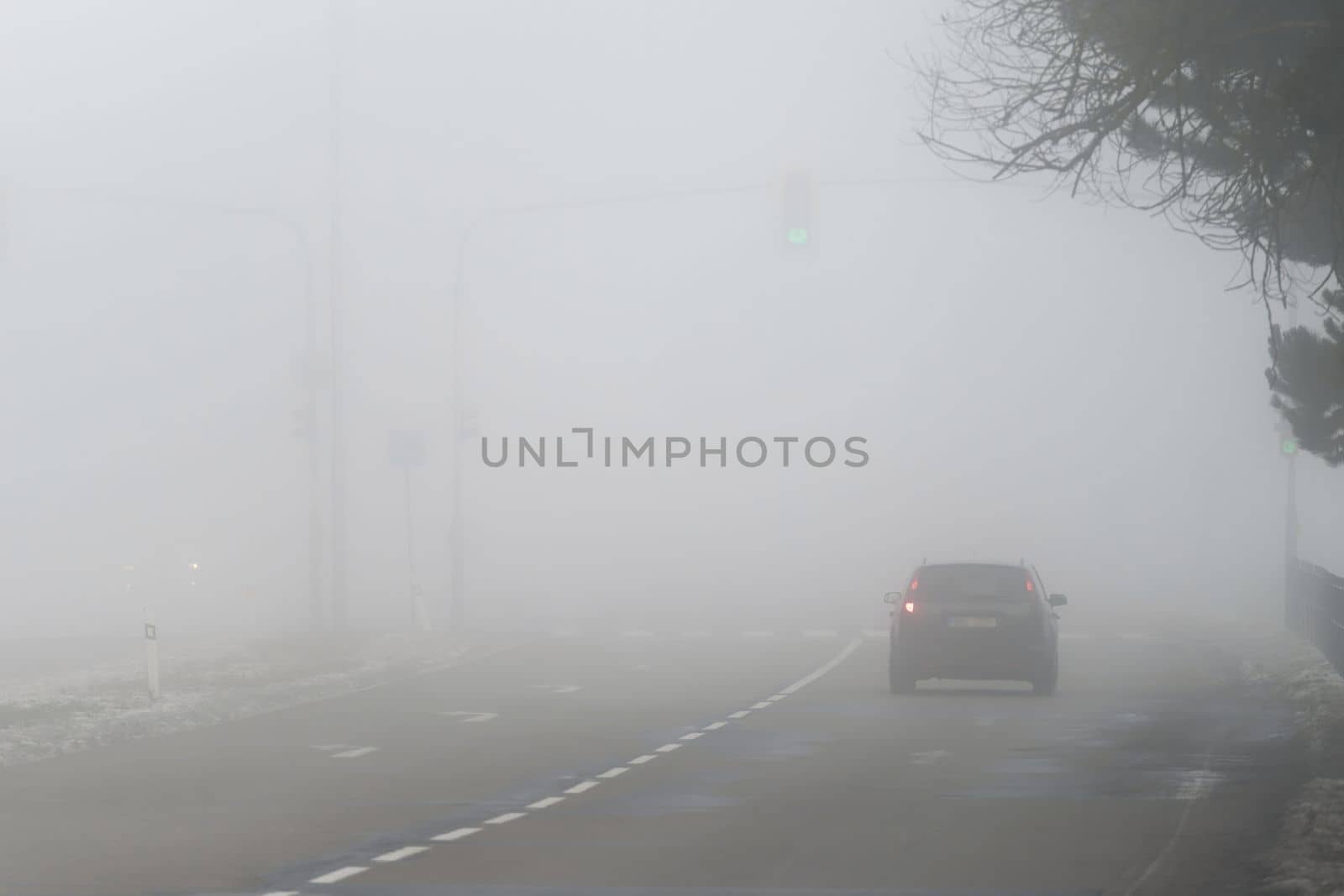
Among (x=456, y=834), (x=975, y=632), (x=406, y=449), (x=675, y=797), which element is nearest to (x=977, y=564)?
(x=975, y=632)

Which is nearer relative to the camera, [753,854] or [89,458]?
[753,854]

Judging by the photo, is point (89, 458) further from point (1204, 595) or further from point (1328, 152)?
point (1328, 152)

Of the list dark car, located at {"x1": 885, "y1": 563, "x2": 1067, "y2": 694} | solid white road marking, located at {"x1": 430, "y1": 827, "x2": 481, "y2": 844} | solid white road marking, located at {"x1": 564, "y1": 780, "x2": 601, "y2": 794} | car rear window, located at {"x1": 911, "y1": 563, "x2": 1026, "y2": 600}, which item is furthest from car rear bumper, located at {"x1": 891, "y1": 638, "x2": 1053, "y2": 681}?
solid white road marking, located at {"x1": 430, "y1": 827, "x2": 481, "y2": 844}

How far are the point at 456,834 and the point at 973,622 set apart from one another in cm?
1430

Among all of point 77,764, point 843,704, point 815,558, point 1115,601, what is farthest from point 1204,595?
point 77,764

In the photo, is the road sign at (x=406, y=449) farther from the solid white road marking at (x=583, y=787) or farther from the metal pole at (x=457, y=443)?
the solid white road marking at (x=583, y=787)

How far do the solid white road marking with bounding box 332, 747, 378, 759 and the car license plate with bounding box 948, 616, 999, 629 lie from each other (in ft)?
29.6

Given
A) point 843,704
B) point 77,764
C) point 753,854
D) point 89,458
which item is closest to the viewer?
point 753,854

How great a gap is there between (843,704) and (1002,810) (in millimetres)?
10810

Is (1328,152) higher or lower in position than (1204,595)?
higher

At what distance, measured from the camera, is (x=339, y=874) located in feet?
40.1

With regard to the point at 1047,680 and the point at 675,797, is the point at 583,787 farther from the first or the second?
the point at 1047,680

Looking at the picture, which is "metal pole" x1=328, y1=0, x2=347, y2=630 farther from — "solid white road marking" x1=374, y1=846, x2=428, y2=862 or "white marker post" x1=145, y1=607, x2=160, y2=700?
"solid white road marking" x1=374, y1=846, x2=428, y2=862

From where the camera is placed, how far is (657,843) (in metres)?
13.6
